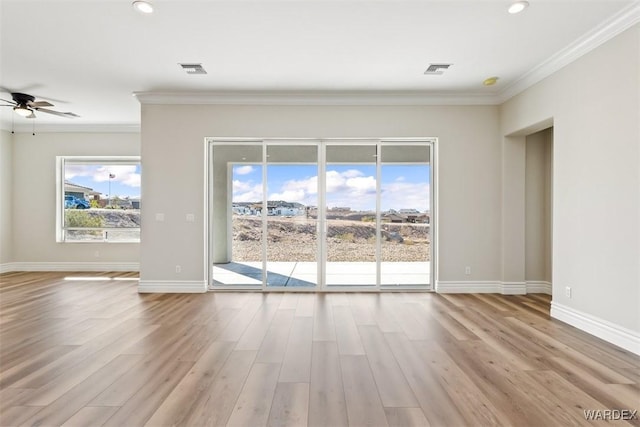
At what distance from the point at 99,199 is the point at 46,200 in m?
1.01

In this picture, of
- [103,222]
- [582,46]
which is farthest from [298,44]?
[103,222]

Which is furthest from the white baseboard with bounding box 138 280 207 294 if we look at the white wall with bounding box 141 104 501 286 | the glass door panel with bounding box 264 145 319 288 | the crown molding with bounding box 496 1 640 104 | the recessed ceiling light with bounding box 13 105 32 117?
the crown molding with bounding box 496 1 640 104

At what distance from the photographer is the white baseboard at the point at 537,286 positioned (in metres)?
5.10

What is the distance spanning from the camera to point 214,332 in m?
3.42

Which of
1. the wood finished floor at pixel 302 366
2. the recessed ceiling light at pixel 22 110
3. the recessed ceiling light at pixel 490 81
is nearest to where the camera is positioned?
the wood finished floor at pixel 302 366

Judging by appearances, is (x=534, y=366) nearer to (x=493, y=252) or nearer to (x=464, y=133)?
(x=493, y=252)

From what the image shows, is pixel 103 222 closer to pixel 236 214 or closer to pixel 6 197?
pixel 6 197

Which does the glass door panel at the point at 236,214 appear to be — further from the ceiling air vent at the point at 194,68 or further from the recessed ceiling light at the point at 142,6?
the recessed ceiling light at the point at 142,6

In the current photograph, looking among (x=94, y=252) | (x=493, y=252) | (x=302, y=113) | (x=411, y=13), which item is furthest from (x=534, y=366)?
(x=94, y=252)

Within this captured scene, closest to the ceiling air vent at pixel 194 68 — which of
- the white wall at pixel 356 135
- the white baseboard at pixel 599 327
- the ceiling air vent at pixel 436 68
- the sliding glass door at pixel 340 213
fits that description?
the white wall at pixel 356 135

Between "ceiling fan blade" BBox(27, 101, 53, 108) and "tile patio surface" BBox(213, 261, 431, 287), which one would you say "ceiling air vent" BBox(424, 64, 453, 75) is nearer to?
"tile patio surface" BBox(213, 261, 431, 287)

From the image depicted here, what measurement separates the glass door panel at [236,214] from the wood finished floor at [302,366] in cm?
102

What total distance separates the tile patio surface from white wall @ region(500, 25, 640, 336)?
6.32ft

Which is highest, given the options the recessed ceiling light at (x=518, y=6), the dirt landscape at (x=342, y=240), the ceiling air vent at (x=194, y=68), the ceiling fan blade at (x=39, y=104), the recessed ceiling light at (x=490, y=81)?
the ceiling air vent at (x=194, y=68)
